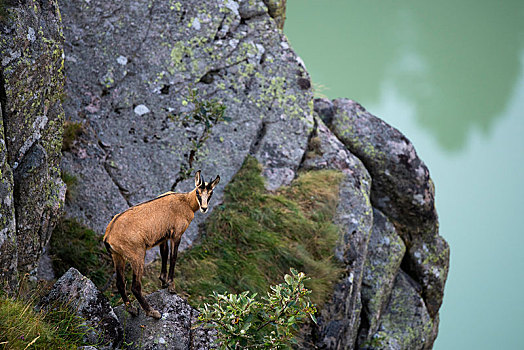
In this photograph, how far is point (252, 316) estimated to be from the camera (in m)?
6.21

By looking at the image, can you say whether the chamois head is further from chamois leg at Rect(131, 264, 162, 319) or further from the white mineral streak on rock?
the white mineral streak on rock

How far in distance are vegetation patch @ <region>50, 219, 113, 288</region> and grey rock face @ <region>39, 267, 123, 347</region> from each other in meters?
1.51

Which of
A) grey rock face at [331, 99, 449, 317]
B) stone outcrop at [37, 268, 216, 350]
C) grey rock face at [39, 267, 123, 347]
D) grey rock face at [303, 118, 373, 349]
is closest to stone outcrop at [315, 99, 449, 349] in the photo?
grey rock face at [331, 99, 449, 317]

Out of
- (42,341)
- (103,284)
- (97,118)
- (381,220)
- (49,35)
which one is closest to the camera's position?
(42,341)

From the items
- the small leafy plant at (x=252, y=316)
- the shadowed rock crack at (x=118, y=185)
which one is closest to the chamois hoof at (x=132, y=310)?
the small leafy plant at (x=252, y=316)

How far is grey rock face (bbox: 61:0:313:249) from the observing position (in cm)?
908

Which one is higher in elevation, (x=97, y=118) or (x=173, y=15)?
(x=173, y=15)

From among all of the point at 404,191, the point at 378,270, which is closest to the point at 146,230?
the point at 378,270

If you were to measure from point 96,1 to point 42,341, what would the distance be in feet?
21.8

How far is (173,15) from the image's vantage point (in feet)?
34.1

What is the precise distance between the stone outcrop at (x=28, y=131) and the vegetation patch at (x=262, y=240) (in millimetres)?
2388

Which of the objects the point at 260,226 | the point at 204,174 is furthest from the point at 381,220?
the point at 204,174

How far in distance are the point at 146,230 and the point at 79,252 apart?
82.2 inches

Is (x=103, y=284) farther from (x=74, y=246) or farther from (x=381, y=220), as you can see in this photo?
(x=381, y=220)
